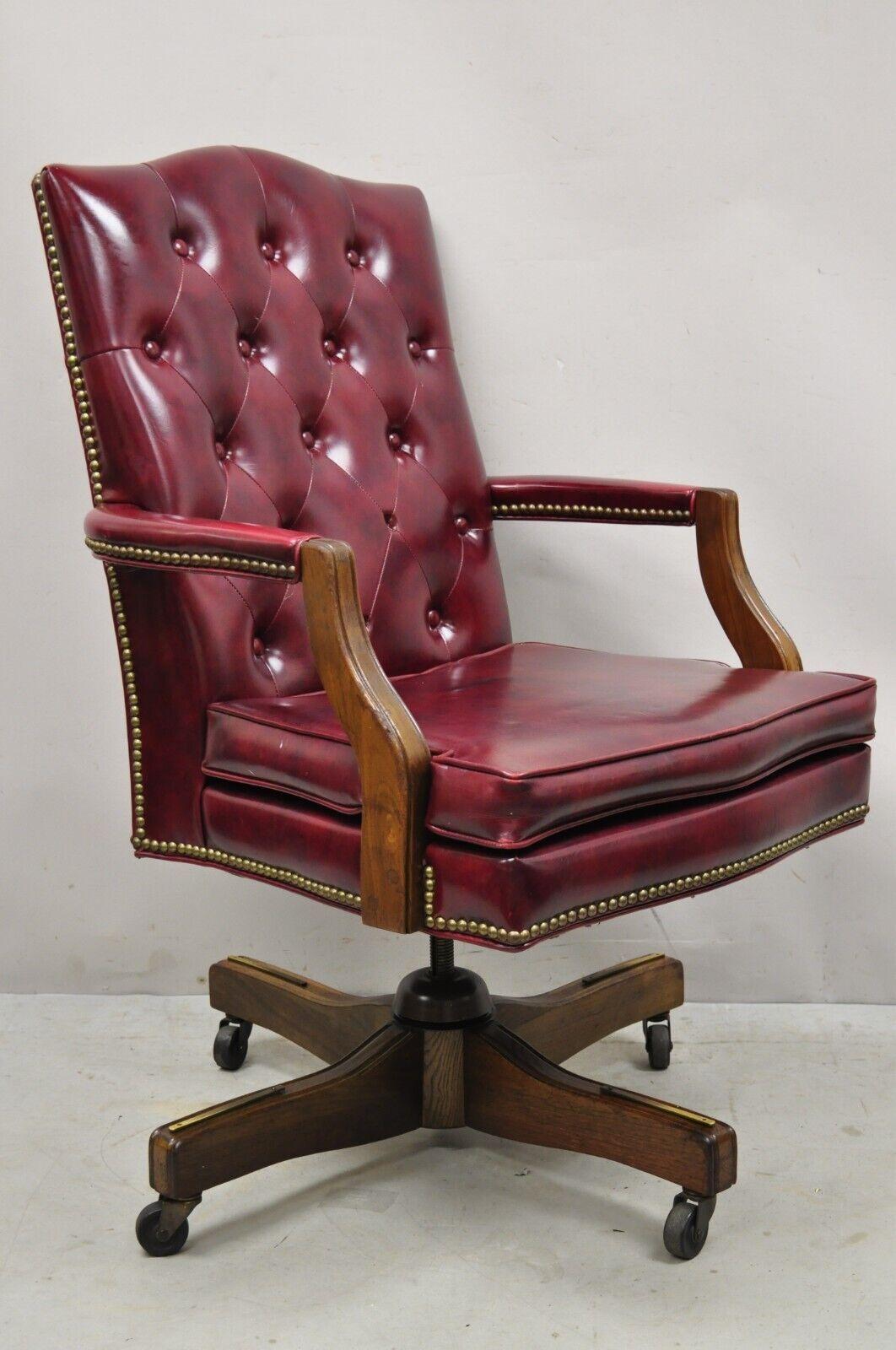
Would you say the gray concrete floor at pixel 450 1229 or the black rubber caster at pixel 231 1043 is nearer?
the gray concrete floor at pixel 450 1229

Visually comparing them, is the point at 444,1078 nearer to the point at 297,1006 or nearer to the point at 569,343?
the point at 297,1006

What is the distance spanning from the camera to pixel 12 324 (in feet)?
7.04

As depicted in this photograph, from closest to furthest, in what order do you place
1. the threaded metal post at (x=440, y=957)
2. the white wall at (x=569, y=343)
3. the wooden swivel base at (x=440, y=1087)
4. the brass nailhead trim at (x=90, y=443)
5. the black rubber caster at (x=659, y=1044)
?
the wooden swivel base at (x=440, y=1087) < the brass nailhead trim at (x=90, y=443) < the threaded metal post at (x=440, y=957) < the black rubber caster at (x=659, y=1044) < the white wall at (x=569, y=343)

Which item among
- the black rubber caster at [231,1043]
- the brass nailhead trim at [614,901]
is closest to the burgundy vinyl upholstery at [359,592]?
the brass nailhead trim at [614,901]

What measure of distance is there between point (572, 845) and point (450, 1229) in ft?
1.69

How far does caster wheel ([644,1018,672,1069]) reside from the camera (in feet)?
6.52

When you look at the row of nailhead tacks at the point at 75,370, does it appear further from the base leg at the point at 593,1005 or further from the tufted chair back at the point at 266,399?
the base leg at the point at 593,1005

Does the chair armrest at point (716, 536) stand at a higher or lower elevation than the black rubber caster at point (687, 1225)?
higher

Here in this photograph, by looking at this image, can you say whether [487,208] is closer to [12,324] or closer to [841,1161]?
[12,324]

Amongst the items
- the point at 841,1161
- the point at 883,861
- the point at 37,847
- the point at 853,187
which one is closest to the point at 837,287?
the point at 853,187

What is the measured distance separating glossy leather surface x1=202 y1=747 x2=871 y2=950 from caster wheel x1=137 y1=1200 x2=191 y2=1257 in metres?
0.37

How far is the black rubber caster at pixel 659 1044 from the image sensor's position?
1988 mm

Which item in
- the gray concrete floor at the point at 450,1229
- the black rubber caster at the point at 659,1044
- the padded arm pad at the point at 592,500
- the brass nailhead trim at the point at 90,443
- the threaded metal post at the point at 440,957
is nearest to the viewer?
the gray concrete floor at the point at 450,1229

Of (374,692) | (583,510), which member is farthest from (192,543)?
(583,510)
